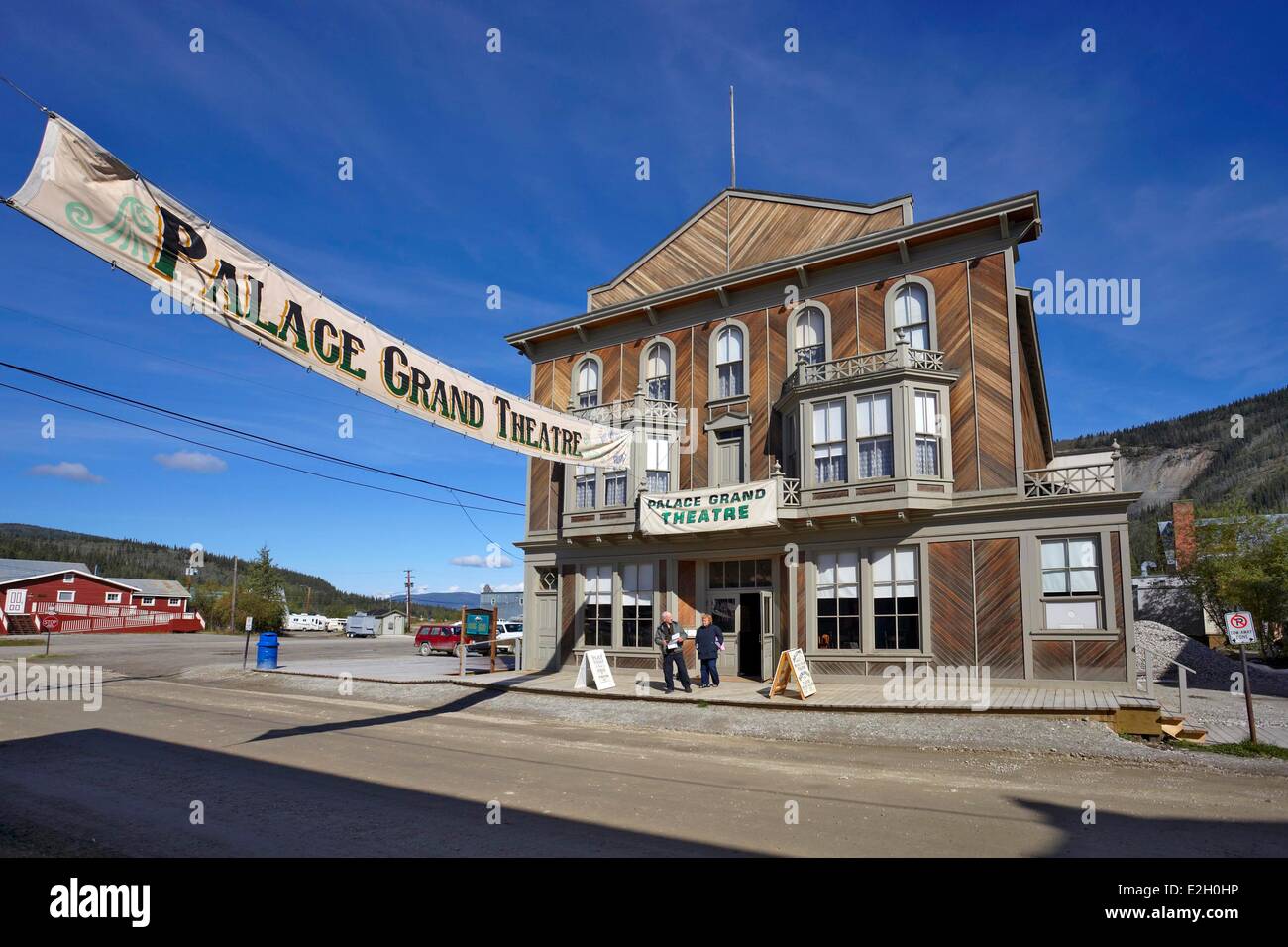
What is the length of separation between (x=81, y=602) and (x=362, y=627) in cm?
2517

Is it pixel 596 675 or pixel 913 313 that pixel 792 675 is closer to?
pixel 596 675

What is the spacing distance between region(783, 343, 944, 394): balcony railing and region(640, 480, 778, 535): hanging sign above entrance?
2.96 m

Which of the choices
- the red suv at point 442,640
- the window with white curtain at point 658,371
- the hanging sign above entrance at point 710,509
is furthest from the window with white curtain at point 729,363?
the red suv at point 442,640

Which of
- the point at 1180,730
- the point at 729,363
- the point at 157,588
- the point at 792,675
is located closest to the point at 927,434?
the point at 729,363

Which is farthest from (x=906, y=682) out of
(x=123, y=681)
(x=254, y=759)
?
(x=123, y=681)

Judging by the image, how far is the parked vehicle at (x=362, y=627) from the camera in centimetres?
7062

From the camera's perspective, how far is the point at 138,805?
8086 mm

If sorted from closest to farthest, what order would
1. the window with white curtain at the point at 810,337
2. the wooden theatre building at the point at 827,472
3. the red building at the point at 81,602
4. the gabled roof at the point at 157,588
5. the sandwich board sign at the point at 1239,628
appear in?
the sandwich board sign at the point at 1239,628 < the wooden theatre building at the point at 827,472 < the window with white curtain at the point at 810,337 < the red building at the point at 81,602 < the gabled roof at the point at 157,588

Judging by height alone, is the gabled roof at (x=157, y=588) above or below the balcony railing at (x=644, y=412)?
below

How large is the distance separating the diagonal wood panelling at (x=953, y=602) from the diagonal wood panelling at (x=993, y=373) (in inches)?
66.9

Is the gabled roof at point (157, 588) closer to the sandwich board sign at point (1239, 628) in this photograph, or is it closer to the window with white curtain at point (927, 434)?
the window with white curtain at point (927, 434)
